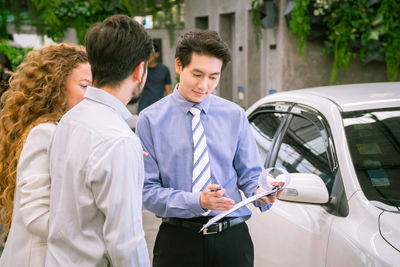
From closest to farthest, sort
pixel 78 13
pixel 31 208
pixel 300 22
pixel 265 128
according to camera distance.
A: pixel 31 208 < pixel 265 128 < pixel 300 22 < pixel 78 13

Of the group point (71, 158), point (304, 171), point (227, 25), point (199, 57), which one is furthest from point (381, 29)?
point (71, 158)

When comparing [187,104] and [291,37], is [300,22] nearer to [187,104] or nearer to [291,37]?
[291,37]

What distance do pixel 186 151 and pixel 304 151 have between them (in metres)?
0.88

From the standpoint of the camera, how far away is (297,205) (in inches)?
105

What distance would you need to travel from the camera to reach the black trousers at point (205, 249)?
217cm

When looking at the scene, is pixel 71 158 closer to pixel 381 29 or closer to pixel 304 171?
pixel 304 171

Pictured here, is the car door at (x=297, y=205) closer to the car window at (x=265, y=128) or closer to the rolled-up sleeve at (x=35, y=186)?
the car window at (x=265, y=128)

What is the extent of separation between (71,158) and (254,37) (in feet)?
27.9

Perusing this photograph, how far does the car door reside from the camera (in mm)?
2389

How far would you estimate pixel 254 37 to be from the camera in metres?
9.62

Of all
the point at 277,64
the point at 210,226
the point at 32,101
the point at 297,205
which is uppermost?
the point at 32,101

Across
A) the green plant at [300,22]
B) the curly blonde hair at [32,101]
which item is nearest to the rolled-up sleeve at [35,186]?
the curly blonde hair at [32,101]

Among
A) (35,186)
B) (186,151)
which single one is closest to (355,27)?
(186,151)

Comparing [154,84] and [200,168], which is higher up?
[200,168]
